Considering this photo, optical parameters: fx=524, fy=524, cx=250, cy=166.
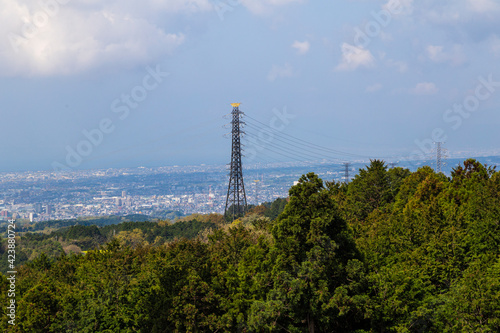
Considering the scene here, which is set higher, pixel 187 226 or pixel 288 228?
pixel 288 228

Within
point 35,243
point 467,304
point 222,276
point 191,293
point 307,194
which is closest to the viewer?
point 467,304

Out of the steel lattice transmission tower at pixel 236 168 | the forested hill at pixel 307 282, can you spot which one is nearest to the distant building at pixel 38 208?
the steel lattice transmission tower at pixel 236 168

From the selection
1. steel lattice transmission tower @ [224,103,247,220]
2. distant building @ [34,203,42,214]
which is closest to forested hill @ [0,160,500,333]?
steel lattice transmission tower @ [224,103,247,220]

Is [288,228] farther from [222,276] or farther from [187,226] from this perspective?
[187,226]

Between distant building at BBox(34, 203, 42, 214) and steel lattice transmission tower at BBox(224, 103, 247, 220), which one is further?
distant building at BBox(34, 203, 42, 214)

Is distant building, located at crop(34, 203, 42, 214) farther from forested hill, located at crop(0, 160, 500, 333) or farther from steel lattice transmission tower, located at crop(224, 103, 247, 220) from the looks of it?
forested hill, located at crop(0, 160, 500, 333)

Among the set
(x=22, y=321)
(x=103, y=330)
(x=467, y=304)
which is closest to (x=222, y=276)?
(x=103, y=330)

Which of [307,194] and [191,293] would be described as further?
[191,293]

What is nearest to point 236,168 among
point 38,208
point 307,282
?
point 307,282
